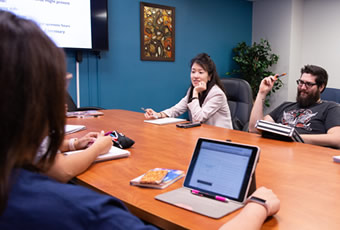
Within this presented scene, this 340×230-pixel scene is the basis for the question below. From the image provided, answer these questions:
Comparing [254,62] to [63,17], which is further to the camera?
[254,62]

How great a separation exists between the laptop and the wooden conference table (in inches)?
1.6

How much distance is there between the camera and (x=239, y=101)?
10.7ft

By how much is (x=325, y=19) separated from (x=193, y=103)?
3727mm

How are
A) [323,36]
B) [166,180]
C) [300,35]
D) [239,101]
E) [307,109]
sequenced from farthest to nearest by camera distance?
[300,35] < [323,36] < [239,101] < [307,109] < [166,180]

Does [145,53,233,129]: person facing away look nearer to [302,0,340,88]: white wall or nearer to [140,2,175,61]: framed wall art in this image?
[140,2,175,61]: framed wall art

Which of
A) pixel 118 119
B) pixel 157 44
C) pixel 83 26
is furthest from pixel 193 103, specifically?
pixel 157 44

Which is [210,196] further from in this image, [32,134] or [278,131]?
[278,131]

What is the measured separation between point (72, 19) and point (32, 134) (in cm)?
329

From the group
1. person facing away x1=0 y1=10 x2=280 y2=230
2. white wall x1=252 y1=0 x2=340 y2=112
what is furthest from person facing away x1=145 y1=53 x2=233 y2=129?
white wall x1=252 y1=0 x2=340 y2=112

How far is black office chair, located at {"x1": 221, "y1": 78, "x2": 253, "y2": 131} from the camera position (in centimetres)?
316

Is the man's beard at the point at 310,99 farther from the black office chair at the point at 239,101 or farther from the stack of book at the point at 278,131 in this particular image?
the stack of book at the point at 278,131

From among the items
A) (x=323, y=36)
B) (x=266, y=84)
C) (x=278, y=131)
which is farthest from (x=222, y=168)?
(x=323, y=36)

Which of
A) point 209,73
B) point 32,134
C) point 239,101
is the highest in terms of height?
point 209,73

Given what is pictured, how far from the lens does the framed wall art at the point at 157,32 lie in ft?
14.2
